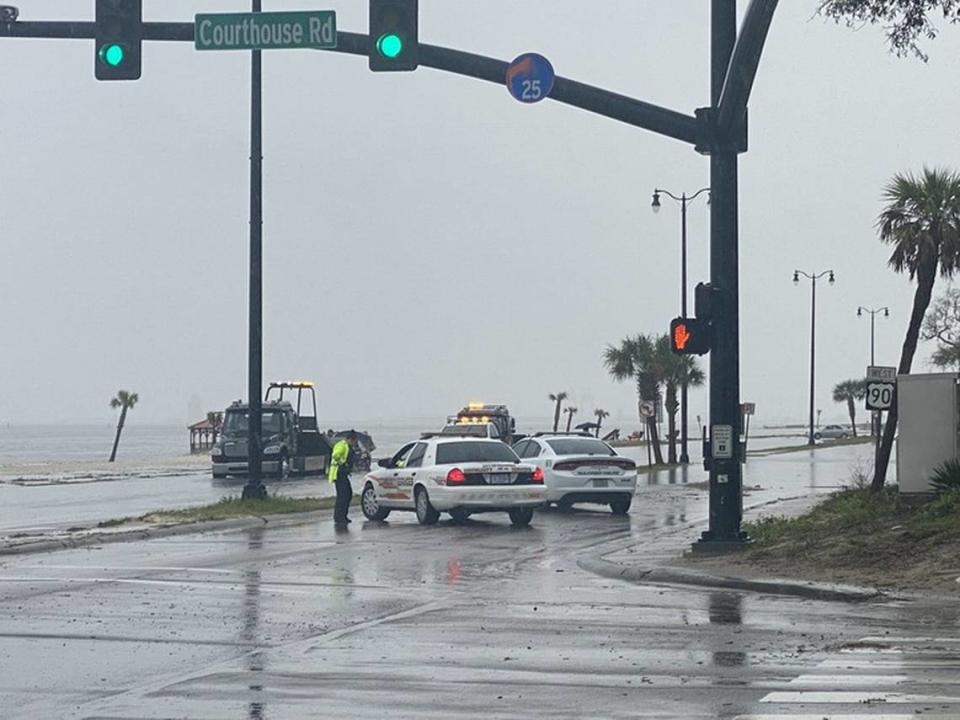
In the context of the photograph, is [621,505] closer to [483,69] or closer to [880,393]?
[880,393]

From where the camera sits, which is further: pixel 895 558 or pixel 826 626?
pixel 895 558

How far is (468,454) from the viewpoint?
88.4 feet

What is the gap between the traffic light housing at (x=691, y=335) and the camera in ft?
62.2

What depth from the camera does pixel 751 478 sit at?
1752 inches

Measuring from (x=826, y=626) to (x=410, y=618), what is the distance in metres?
3.60

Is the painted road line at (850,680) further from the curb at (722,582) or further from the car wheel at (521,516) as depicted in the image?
the car wheel at (521,516)

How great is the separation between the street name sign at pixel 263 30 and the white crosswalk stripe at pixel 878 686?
31.2ft

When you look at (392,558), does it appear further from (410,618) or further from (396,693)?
(396,693)

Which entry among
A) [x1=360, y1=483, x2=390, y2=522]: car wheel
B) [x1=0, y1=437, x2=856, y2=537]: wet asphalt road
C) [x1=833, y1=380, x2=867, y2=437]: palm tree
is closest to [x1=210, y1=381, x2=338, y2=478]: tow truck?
[x1=0, y1=437, x2=856, y2=537]: wet asphalt road

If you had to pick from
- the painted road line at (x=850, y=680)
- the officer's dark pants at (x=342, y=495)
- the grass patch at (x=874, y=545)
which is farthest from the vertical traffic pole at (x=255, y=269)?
the painted road line at (x=850, y=680)

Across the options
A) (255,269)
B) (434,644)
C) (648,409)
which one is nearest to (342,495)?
(255,269)

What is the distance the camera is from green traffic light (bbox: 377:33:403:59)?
17.2m

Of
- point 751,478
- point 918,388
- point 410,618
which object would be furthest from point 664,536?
point 751,478

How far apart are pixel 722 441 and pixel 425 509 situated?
8759mm
